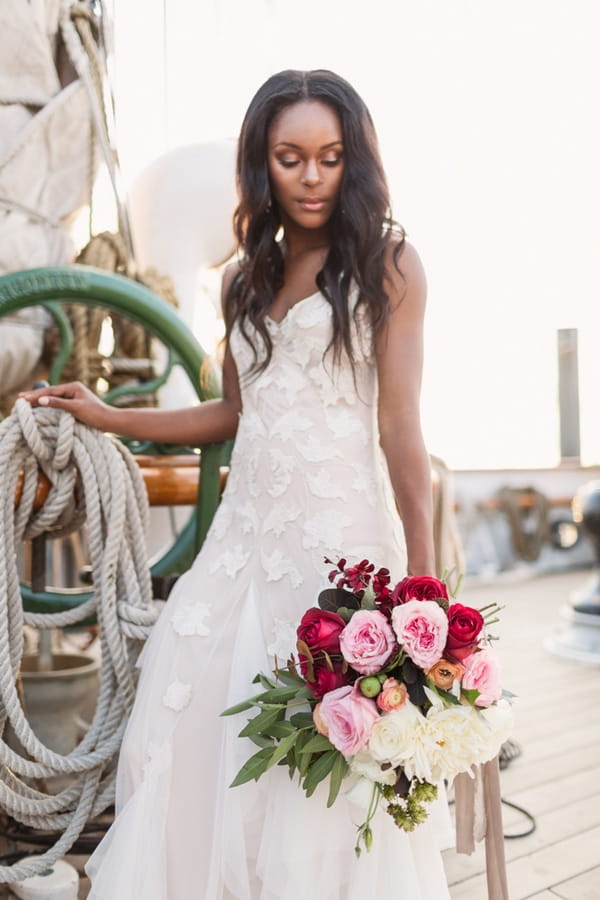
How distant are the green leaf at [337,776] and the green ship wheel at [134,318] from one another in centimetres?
83

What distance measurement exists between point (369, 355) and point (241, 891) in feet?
2.62

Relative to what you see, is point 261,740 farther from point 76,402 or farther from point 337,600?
point 76,402

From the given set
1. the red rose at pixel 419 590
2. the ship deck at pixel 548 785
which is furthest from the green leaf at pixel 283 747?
the ship deck at pixel 548 785

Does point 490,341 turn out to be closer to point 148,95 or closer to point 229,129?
point 229,129

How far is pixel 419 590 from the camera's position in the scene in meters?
0.99

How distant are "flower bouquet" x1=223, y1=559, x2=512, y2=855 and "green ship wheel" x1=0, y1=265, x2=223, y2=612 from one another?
2.53 ft

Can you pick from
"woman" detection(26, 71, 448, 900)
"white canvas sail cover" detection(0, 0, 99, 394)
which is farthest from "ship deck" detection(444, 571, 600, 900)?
"white canvas sail cover" detection(0, 0, 99, 394)

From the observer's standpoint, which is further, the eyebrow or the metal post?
the metal post

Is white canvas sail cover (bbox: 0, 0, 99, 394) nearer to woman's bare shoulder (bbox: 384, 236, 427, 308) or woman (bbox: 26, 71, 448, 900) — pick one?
woman (bbox: 26, 71, 448, 900)

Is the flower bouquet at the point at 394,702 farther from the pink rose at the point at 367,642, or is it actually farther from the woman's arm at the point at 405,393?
the woman's arm at the point at 405,393

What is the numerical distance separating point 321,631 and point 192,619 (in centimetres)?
34

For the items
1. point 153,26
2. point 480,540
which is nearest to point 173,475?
point 153,26

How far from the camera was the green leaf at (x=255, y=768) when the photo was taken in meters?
1.00

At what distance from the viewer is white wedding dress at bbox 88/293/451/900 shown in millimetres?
1081
